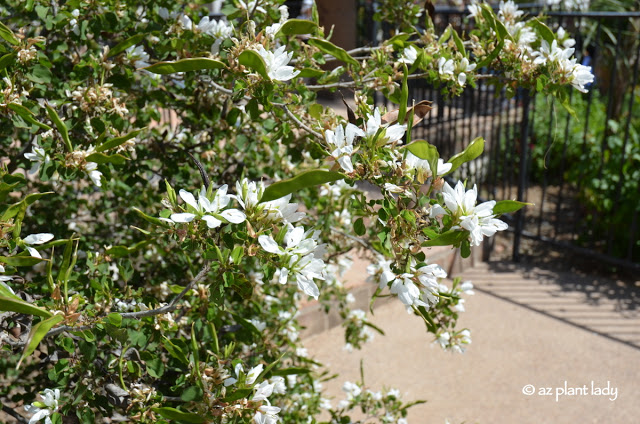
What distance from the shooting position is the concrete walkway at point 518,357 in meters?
3.30

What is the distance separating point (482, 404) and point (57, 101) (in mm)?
2412

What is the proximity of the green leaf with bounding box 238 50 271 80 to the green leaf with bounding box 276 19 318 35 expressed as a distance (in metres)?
0.26

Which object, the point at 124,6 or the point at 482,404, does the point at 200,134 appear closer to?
the point at 124,6

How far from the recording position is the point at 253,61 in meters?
1.41

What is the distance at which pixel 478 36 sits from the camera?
7.21 feet

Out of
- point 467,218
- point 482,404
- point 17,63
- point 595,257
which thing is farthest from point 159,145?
point 595,257

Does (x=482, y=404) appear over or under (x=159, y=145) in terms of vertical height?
under

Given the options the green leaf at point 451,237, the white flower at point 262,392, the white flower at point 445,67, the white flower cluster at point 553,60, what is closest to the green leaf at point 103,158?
the white flower at point 262,392

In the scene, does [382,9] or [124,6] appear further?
[382,9]

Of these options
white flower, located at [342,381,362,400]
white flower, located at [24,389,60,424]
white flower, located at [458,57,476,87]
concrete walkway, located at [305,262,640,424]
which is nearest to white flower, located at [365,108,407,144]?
white flower, located at [458,57,476,87]

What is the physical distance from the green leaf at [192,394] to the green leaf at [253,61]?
0.74 meters

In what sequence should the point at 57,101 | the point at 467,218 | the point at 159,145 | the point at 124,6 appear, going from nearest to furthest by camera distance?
the point at 467,218 < the point at 57,101 < the point at 124,6 < the point at 159,145

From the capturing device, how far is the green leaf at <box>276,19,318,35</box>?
168 centimetres

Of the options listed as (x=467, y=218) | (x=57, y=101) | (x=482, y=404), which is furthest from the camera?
(x=482, y=404)
